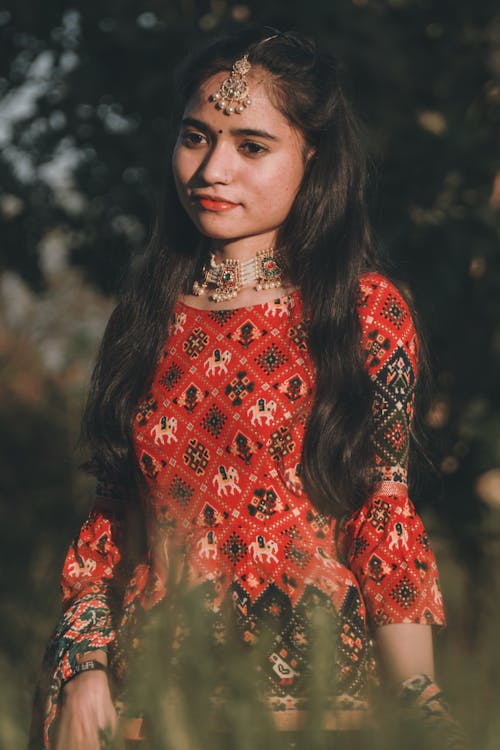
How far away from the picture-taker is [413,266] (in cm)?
293

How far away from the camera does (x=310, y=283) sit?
1.76 metres

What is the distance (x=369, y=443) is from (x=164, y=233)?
2.13 ft

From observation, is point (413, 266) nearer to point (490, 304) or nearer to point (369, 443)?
point (490, 304)

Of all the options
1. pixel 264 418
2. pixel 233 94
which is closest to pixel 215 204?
pixel 233 94

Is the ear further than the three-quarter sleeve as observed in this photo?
Yes

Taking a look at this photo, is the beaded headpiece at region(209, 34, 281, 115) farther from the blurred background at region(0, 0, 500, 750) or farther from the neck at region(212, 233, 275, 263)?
the blurred background at region(0, 0, 500, 750)

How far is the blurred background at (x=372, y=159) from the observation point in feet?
9.34

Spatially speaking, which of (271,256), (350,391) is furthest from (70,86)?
(350,391)

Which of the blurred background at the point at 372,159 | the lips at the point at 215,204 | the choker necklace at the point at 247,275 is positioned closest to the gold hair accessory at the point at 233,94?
the lips at the point at 215,204

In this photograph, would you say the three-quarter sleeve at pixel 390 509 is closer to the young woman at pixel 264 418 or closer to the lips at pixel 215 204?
the young woman at pixel 264 418

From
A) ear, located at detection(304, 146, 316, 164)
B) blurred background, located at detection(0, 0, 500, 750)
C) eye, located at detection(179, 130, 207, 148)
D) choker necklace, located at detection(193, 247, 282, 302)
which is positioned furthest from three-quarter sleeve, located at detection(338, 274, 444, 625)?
blurred background, located at detection(0, 0, 500, 750)

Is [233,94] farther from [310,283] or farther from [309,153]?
[310,283]

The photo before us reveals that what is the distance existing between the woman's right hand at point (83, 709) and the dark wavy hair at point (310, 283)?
1.34 feet

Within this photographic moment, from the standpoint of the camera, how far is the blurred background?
2.85m
